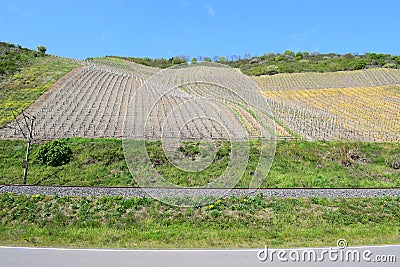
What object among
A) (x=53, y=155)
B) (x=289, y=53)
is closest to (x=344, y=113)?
(x=53, y=155)

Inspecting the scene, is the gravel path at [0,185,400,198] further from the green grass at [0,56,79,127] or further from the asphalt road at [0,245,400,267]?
the green grass at [0,56,79,127]

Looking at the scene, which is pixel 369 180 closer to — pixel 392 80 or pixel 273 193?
pixel 273 193

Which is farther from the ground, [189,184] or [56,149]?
[56,149]

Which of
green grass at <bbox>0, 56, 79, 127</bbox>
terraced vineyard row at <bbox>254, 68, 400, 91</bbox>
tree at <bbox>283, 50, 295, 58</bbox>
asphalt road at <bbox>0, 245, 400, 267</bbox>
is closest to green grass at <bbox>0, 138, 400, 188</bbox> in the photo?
asphalt road at <bbox>0, 245, 400, 267</bbox>

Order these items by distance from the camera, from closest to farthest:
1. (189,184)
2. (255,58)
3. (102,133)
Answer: (189,184) → (102,133) → (255,58)

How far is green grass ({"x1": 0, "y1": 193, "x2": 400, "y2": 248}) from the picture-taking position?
38.2ft

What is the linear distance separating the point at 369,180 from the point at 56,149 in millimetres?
22333

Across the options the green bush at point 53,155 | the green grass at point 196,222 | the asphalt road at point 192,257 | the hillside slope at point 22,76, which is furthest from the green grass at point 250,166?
the hillside slope at point 22,76

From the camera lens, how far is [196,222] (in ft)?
48.9

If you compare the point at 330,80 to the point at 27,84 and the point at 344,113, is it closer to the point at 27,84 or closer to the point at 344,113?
the point at 344,113

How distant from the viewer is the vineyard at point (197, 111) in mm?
11828

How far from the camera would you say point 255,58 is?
16412 centimetres

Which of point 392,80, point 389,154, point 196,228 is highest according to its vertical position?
point 392,80

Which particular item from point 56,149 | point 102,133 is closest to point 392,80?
point 102,133
